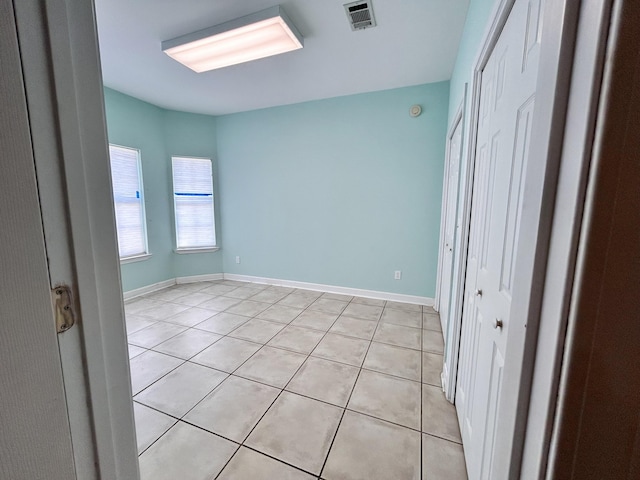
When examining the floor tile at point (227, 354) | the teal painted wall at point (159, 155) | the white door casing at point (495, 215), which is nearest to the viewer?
the white door casing at point (495, 215)

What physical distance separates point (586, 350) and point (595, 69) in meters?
0.41

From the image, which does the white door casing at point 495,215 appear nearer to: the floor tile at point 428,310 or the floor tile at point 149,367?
the floor tile at point 428,310

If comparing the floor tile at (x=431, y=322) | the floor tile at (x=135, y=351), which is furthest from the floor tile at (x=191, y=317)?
the floor tile at (x=431, y=322)

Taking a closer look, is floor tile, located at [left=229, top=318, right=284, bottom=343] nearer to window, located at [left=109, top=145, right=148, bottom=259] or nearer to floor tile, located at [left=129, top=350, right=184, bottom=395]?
floor tile, located at [left=129, top=350, right=184, bottom=395]

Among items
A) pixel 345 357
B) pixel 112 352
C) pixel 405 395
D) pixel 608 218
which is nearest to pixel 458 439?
pixel 405 395

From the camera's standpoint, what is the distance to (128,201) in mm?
3494

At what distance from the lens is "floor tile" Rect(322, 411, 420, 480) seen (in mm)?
1253

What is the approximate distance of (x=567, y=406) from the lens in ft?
1.31

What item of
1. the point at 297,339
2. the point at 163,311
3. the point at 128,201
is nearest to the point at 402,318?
the point at 297,339

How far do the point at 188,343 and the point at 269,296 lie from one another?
139cm

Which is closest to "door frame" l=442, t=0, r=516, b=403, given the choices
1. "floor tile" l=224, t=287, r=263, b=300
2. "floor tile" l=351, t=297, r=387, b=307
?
"floor tile" l=351, t=297, r=387, b=307

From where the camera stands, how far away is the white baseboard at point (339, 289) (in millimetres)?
3395

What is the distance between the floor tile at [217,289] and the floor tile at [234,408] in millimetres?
2177

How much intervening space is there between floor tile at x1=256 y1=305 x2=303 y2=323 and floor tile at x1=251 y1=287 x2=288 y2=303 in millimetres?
259
